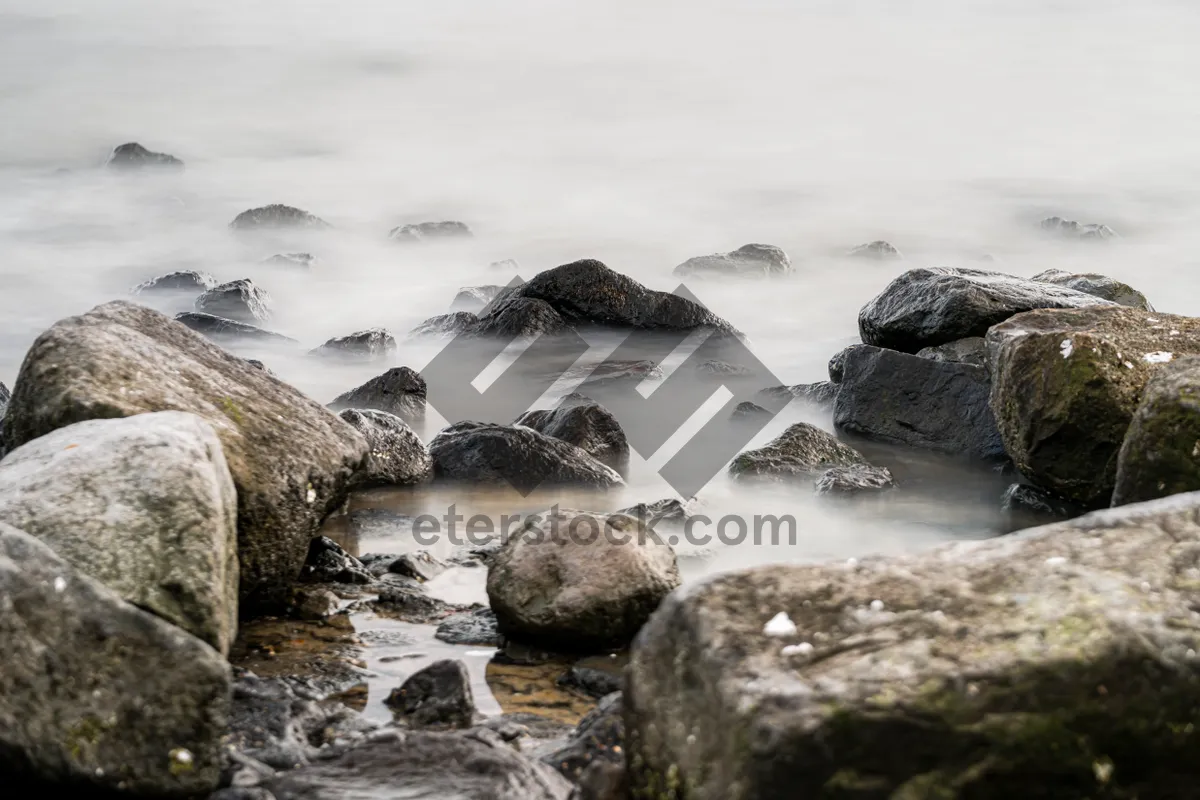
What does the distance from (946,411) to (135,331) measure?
6285mm

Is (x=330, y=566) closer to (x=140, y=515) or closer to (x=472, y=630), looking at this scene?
(x=472, y=630)

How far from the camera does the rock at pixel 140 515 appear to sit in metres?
4.31

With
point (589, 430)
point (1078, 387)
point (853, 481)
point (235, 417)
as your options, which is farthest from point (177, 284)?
point (1078, 387)

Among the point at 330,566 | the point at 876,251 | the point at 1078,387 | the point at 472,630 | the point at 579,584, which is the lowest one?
the point at 472,630

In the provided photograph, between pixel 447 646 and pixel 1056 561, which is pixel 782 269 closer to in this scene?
pixel 447 646

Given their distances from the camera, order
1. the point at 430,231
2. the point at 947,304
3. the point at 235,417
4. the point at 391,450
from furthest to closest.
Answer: the point at 430,231 → the point at 947,304 → the point at 391,450 → the point at 235,417

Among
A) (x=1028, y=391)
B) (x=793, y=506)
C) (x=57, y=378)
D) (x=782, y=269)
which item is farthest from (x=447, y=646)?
(x=782, y=269)

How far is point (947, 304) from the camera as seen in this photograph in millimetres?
10281

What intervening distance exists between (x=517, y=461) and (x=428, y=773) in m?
4.72

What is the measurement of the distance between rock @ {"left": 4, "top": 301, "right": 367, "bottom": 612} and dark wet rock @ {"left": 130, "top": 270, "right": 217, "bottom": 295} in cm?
1314

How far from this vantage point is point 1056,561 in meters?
3.50

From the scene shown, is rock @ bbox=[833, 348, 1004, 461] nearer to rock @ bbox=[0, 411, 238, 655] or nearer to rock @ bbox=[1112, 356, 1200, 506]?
rock @ bbox=[1112, 356, 1200, 506]

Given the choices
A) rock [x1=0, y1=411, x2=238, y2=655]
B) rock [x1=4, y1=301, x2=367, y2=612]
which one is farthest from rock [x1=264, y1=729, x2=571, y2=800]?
rock [x1=4, y1=301, x2=367, y2=612]

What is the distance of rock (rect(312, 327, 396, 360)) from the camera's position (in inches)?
574
